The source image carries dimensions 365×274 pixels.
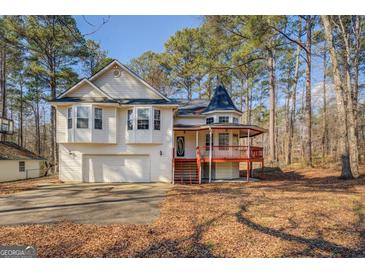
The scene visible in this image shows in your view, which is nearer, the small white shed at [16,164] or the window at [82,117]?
the window at [82,117]

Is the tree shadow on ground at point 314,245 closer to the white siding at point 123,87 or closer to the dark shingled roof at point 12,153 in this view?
the white siding at point 123,87

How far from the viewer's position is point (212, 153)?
14.2m

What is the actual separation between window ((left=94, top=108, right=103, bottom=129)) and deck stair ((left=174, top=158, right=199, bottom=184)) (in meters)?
5.31

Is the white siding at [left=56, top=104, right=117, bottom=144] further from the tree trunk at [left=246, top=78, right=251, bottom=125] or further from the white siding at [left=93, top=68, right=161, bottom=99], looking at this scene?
the tree trunk at [left=246, top=78, right=251, bottom=125]

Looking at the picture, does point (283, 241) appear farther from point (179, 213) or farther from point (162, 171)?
point (162, 171)

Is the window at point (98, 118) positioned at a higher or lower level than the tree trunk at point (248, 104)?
lower

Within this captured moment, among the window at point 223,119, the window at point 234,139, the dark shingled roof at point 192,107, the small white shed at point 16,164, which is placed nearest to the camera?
the window at point 234,139

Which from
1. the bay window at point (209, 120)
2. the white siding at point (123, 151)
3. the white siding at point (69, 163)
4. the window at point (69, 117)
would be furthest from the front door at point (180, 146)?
the window at point (69, 117)

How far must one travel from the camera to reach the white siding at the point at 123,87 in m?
14.6

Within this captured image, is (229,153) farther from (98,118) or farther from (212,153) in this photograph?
(98,118)

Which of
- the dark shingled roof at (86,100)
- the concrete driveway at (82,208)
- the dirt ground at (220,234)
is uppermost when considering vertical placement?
the dark shingled roof at (86,100)

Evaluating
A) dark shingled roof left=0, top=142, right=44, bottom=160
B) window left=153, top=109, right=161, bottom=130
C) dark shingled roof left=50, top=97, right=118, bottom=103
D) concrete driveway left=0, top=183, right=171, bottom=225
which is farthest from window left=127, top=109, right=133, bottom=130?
dark shingled roof left=0, top=142, right=44, bottom=160

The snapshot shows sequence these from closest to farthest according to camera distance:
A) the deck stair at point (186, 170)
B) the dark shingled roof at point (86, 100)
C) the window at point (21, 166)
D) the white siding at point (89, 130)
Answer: the white siding at point (89, 130) < the dark shingled roof at point (86, 100) < the deck stair at point (186, 170) < the window at point (21, 166)

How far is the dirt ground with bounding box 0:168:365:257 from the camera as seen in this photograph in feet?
13.8
